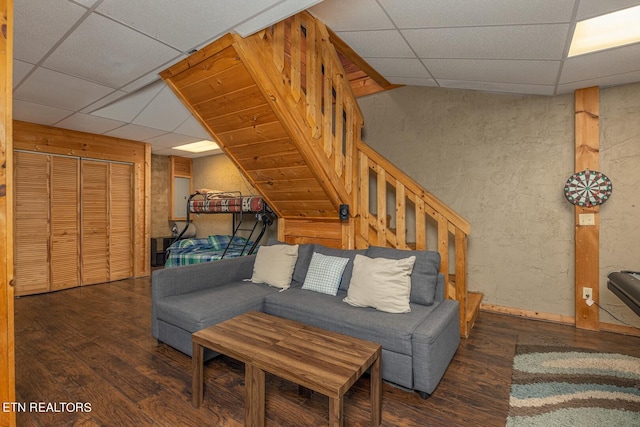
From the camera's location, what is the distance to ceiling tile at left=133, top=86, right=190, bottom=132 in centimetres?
347

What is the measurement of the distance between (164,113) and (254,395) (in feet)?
11.5

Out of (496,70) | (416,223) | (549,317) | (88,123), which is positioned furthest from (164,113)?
(549,317)

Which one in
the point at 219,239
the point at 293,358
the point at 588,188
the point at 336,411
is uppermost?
the point at 588,188

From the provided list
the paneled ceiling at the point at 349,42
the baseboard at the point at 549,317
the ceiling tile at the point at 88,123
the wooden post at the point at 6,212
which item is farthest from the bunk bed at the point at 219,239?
the baseboard at the point at 549,317

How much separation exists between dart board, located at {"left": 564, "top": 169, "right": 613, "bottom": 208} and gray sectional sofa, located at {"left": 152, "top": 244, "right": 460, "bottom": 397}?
63.7 inches

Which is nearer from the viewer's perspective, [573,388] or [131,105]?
[573,388]

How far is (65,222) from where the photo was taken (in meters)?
4.43

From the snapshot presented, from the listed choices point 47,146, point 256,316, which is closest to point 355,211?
point 256,316

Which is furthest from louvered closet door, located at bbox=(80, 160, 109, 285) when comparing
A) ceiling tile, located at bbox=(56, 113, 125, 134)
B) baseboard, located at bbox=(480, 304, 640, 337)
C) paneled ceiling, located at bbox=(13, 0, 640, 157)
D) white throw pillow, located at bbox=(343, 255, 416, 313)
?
baseboard, located at bbox=(480, 304, 640, 337)

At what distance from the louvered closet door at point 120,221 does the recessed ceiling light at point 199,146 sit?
36.3 inches

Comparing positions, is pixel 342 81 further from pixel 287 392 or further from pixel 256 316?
pixel 287 392

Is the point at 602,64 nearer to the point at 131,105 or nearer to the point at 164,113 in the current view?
the point at 164,113

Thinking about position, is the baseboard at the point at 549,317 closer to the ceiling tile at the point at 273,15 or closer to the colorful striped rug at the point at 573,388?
the colorful striped rug at the point at 573,388

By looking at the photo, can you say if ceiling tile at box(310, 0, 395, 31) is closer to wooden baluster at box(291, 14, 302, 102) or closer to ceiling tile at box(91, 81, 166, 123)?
wooden baluster at box(291, 14, 302, 102)
